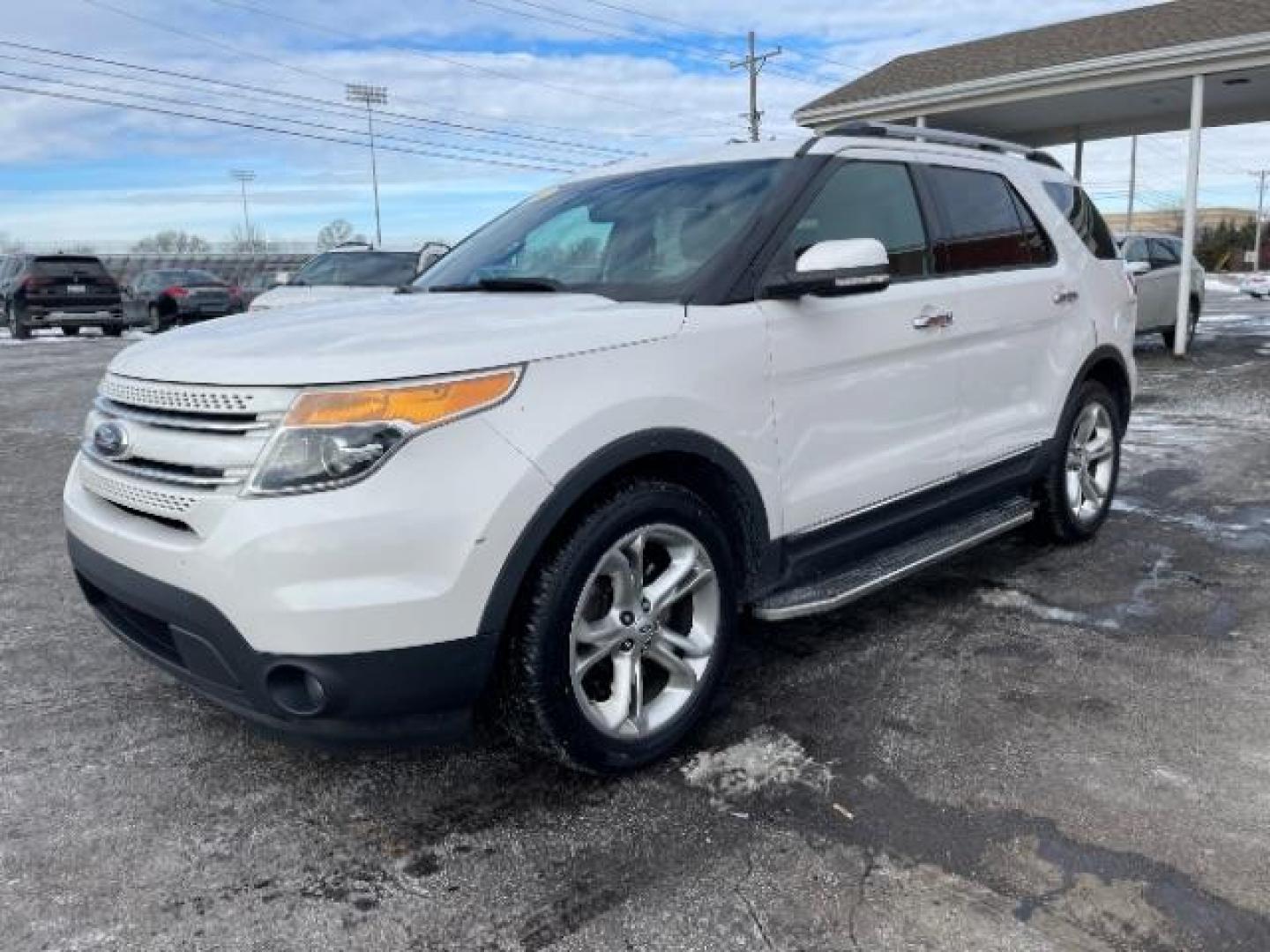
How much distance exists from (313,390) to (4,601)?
311cm

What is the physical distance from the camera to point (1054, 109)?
54.5ft

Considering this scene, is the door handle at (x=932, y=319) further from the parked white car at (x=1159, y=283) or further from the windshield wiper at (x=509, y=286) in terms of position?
the parked white car at (x=1159, y=283)

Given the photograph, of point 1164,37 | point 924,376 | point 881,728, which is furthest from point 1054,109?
point 881,728

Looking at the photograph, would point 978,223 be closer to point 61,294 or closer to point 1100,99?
point 1100,99

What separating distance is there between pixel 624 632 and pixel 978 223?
8.44 feet

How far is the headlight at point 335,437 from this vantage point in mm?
2471

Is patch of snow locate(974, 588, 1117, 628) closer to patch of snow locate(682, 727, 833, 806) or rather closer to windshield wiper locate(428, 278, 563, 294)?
patch of snow locate(682, 727, 833, 806)

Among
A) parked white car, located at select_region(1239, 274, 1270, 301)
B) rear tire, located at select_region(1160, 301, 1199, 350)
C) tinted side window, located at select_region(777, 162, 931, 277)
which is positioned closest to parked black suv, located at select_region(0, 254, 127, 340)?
rear tire, located at select_region(1160, 301, 1199, 350)

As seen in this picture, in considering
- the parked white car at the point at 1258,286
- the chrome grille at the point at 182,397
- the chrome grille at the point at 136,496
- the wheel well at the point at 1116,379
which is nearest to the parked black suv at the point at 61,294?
the chrome grille at the point at 136,496

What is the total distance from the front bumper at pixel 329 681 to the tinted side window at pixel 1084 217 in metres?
3.92

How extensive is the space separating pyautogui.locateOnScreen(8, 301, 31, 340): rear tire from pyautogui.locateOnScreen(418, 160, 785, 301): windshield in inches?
783

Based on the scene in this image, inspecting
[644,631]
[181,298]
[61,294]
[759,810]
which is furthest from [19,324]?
[759,810]

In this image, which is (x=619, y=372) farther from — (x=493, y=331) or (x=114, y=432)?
(x=114, y=432)

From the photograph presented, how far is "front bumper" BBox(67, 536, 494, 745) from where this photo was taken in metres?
2.48
